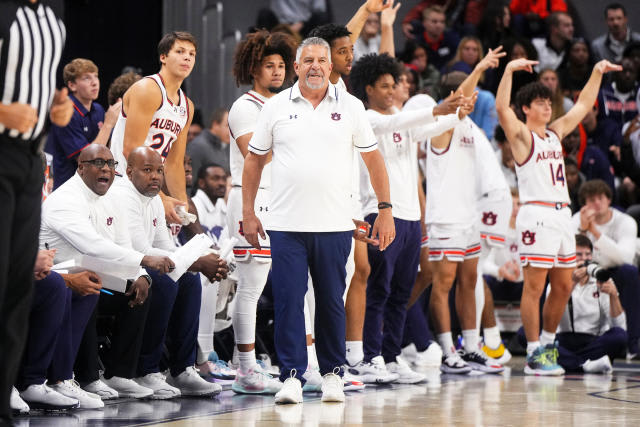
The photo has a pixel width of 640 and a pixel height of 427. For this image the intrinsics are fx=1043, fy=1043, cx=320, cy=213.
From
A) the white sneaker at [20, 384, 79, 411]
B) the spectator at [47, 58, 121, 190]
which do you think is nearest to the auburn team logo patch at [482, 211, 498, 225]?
the spectator at [47, 58, 121, 190]

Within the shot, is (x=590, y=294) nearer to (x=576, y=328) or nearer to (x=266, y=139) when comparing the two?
(x=576, y=328)

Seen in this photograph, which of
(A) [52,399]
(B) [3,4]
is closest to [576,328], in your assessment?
(A) [52,399]

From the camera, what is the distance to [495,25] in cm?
1180

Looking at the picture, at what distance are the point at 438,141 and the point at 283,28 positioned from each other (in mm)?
2752

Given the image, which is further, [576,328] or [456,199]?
[576,328]

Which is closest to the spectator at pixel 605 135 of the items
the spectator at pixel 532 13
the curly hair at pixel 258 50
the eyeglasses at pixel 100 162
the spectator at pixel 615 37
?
the spectator at pixel 615 37

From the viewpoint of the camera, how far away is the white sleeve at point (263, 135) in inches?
216

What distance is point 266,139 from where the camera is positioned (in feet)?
18.1

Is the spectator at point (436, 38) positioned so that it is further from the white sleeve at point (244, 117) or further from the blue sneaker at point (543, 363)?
the white sleeve at point (244, 117)

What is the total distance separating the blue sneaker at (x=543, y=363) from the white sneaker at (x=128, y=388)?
10.1 feet

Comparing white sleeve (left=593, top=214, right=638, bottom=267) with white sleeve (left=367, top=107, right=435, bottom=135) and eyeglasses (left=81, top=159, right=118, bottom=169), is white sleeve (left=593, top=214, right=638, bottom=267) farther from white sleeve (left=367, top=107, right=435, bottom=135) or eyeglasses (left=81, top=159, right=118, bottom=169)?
eyeglasses (left=81, top=159, right=118, bottom=169)

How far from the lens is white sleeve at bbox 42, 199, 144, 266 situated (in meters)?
5.38

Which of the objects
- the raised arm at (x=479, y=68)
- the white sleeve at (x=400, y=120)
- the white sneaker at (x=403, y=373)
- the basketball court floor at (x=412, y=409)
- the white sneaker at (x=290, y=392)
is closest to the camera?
the basketball court floor at (x=412, y=409)

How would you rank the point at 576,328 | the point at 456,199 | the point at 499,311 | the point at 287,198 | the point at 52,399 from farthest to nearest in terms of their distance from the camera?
1. the point at 499,311
2. the point at 576,328
3. the point at 456,199
4. the point at 287,198
5. the point at 52,399
